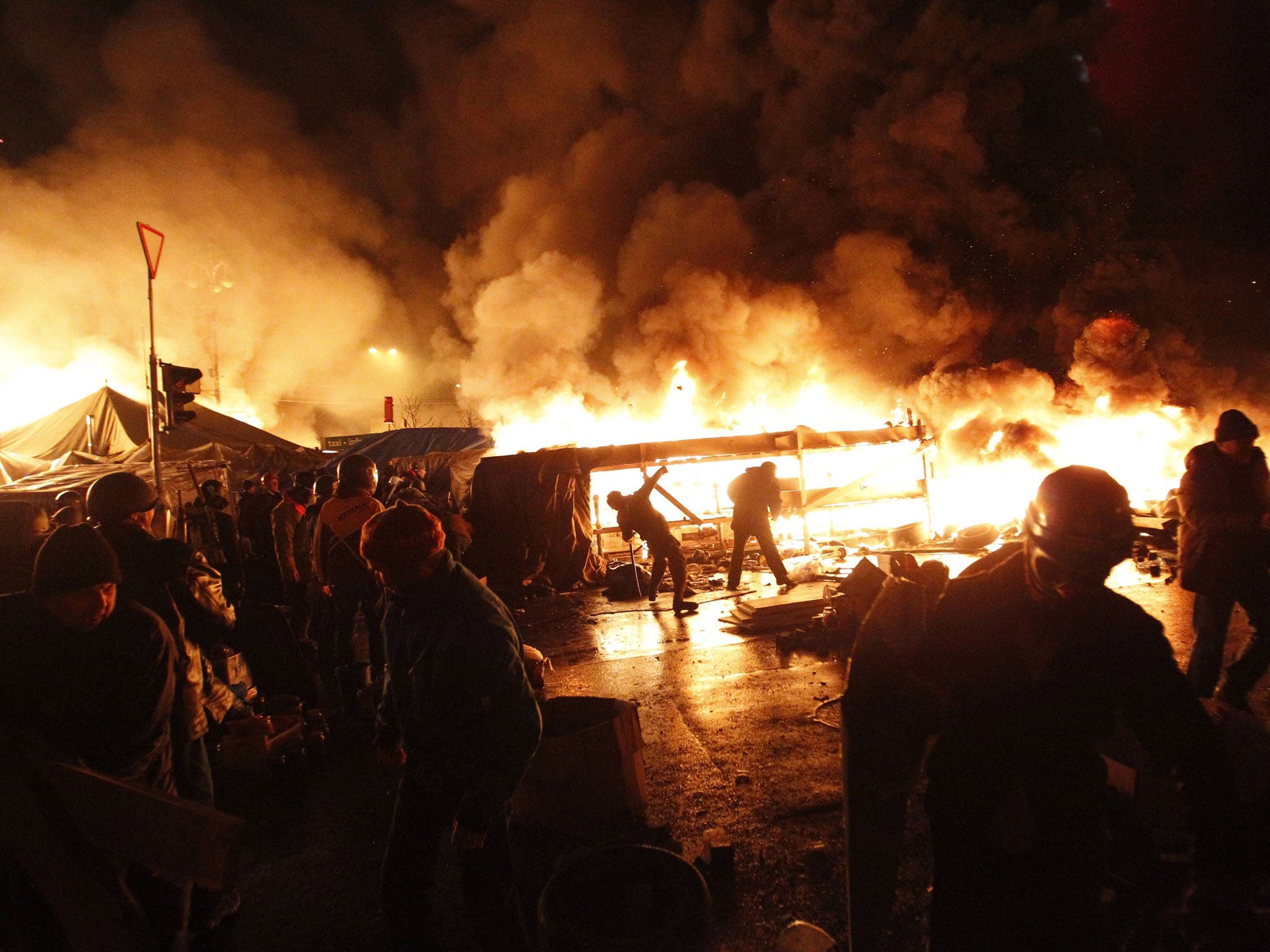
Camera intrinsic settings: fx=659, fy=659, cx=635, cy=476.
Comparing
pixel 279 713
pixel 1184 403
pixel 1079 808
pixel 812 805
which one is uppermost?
pixel 1184 403

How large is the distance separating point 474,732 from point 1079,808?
6.04ft

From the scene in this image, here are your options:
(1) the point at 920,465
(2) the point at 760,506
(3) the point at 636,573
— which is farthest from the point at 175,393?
(1) the point at 920,465

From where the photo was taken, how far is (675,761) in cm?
460

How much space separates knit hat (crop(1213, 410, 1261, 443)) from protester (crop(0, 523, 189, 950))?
586 centimetres

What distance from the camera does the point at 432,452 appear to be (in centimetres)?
2378

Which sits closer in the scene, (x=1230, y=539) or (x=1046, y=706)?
(x=1046, y=706)

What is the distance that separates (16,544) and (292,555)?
2899 millimetres

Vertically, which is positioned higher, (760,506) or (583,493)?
(583,493)

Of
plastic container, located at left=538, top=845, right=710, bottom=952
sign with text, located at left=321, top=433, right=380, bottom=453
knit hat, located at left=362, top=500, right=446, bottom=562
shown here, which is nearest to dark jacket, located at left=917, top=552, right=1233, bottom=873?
plastic container, located at left=538, top=845, right=710, bottom=952

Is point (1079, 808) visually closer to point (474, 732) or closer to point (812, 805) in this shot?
point (474, 732)

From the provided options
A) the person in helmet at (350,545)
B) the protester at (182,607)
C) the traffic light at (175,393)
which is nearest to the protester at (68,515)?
the traffic light at (175,393)

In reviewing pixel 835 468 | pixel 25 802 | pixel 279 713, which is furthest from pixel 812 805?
pixel 835 468

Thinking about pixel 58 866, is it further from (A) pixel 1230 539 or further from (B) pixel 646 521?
(B) pixel 646 521

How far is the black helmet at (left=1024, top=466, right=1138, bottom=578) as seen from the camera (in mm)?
1683
